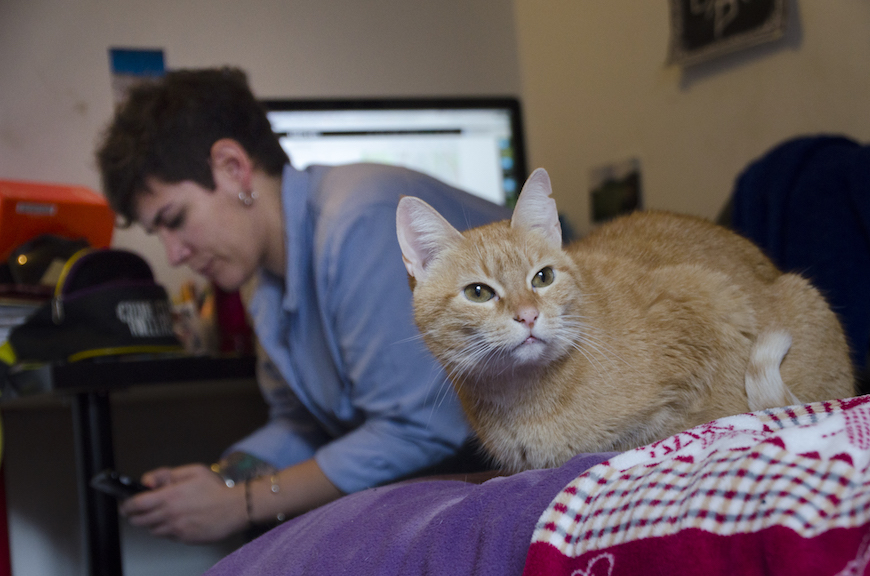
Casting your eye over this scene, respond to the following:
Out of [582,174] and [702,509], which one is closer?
[702,509]

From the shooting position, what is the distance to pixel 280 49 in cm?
203

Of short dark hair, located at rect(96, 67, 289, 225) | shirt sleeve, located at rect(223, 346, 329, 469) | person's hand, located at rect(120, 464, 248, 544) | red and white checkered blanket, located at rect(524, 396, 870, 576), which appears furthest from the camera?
shirt sleeve, located at rect(223, 346, 329, 469)

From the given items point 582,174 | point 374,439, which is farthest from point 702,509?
point 582,174

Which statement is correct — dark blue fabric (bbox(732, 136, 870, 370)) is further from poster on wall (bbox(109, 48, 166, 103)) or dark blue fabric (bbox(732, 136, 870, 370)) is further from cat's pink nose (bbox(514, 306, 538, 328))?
poster on wall (bbox(109, 48, 166, 103))

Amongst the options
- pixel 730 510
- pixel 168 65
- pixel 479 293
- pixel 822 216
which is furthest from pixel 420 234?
pixel 168 65

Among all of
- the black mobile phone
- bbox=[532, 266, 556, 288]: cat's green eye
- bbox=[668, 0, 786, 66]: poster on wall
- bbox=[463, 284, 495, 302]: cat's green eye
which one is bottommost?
the black mobile phone

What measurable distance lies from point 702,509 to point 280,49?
193 cm

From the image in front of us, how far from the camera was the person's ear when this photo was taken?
1.37m

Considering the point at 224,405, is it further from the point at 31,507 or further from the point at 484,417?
the point at 484,417

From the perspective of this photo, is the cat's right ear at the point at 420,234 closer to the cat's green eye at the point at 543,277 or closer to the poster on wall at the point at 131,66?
the cat's green eye at the point at 543,277

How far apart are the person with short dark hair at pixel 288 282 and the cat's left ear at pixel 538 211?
0.99 feet

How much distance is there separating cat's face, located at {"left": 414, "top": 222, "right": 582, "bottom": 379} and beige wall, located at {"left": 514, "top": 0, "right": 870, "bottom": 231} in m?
0.97

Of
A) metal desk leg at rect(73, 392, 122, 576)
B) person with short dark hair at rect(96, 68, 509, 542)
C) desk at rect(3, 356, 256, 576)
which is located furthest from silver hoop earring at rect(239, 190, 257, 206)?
metal desk leg at rect(73, 392, 122, 576)

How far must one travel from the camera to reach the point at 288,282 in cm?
132
